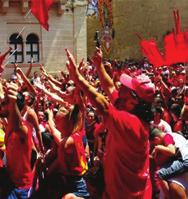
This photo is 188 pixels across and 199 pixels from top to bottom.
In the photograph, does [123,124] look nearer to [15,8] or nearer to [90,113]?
[90,113]

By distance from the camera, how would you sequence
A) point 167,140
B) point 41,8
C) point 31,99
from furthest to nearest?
point 41,8 → point 31,99 → point 167,140

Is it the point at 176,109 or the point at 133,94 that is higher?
the point at 133,94

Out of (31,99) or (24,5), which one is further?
(24,5)

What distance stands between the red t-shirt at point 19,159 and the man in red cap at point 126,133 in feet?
3.29

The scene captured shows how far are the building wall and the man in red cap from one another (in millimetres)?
38926

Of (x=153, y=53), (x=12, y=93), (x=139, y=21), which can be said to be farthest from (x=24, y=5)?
(x=12, y=93)

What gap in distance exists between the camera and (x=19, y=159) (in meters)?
5.21

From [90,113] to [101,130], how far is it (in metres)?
1.35

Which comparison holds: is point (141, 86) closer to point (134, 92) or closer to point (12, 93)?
point (134, 92)

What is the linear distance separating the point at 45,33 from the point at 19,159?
27.7m

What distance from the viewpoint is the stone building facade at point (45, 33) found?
3195 centimetres

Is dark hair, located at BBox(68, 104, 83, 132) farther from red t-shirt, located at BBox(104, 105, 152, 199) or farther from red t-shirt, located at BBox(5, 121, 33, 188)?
red t-shirt, located at BBox(104, 105, 152, 199)

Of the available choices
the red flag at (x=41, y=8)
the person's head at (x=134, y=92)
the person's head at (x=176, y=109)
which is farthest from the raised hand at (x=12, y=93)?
the red flag at (x=41, y=8)

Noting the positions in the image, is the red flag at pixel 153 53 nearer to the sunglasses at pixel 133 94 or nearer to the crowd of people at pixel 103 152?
the crowd of people at pixel 103 152
